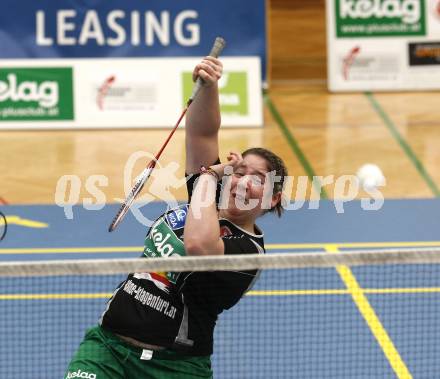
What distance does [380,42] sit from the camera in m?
13.9

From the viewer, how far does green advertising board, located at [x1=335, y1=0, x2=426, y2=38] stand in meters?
13.9

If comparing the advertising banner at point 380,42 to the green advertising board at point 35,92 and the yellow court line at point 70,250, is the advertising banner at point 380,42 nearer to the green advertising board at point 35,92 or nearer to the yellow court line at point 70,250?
the green advertising board at point 35,92

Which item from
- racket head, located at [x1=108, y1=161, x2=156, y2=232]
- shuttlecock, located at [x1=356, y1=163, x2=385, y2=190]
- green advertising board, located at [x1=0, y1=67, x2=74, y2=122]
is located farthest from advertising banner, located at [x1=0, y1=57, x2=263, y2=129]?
racket head, located at [x1=108, y1=161, x2=156, y2=232]

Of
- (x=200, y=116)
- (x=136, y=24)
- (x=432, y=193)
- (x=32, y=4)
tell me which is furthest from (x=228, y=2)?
(x=200, y=116)

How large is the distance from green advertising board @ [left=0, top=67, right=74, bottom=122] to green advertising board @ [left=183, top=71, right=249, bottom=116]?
4.87 ft

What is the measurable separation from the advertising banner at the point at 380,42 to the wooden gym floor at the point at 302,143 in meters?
→ 0.29

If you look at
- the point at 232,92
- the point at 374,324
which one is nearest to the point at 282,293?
the point at 374,324

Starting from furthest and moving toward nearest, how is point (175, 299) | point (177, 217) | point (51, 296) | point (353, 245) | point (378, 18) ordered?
1. point (378, 18)
2. point (353, 245)
3. point (51, 296)
4. point (177, 217)
5. point (175, 299)

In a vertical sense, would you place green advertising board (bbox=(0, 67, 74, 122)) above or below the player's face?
above

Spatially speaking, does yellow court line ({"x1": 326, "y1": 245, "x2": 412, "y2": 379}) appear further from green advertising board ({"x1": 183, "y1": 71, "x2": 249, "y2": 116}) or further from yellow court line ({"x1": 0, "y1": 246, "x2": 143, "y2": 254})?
green advertising board ({"x1": 183, "y1": 71, "x2": 249, "y2": 116})

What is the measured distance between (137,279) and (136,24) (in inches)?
378

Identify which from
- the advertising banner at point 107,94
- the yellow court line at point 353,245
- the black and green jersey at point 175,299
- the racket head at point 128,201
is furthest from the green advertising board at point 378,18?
the black and green jersey at point 175,299

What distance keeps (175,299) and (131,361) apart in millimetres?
321

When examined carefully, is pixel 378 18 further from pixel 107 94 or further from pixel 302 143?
pixel 107 94
